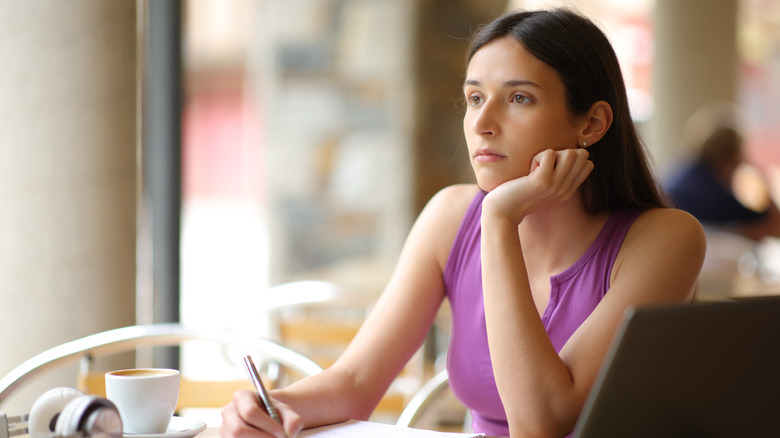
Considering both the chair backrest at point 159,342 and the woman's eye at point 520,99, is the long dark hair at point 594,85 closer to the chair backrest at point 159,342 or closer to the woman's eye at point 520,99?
the woman's eye at point 520,99

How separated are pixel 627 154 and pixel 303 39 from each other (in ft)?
10.3

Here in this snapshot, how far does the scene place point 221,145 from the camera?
1178cm

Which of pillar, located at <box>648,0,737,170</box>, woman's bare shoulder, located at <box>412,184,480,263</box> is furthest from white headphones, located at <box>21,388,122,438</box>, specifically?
pillar, located at <box>648,0,737,170</box>

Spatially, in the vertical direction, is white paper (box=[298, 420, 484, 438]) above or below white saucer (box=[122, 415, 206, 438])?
below

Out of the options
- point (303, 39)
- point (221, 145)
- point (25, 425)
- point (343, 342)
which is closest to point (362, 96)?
point (303, 39)

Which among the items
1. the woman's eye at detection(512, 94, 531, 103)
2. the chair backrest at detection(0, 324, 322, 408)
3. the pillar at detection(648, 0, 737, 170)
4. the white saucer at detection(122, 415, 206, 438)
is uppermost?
the pillar at detection(648, 0, 737, 170)

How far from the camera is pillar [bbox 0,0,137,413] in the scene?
6.21ft

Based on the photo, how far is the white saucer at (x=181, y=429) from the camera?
3.38 ft

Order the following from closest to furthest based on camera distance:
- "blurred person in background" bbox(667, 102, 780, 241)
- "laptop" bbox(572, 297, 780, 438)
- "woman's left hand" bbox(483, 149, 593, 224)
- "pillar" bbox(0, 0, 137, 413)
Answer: "laptop" bbox(572, 297, 780, 438), "woman's left hand" bbox(483, 149, 593, 224), "pillar" bbox(0, 0, 137, 413), "blurred person in background" bbox(667, 102, 780, 241)

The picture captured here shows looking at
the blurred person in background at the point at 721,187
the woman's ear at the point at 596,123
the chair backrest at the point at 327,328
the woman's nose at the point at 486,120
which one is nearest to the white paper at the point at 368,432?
the woman's nose at the point at 486,120

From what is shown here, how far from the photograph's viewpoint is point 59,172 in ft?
6.31

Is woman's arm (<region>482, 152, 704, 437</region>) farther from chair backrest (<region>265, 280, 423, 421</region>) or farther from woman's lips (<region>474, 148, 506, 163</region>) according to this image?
chair backrest (<region>265, 280, 423, 421</region>)

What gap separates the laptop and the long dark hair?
635 mm

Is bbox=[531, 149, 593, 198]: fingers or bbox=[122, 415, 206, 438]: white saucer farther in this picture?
bbox=[531, 149, 593, 198]: fingers
